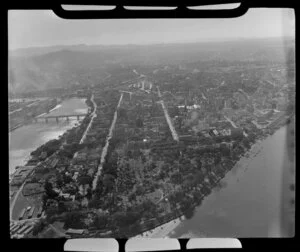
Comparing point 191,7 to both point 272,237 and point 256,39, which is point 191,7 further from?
point 272,237

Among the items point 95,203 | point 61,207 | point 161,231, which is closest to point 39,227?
point 61,207

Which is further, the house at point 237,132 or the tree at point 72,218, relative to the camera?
the house at point 237,132

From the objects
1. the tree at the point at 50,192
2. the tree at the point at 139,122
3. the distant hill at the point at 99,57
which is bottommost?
the tree at the point at 50,192

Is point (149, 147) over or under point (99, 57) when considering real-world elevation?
under

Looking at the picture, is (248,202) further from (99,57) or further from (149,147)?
(99,57)

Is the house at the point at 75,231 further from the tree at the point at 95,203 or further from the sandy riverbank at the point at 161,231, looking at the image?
the sandy riverbank at the point at 161,231

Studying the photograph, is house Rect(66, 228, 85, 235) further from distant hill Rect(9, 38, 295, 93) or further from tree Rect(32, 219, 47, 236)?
distant hill Rect(9, 38, 295, 93)

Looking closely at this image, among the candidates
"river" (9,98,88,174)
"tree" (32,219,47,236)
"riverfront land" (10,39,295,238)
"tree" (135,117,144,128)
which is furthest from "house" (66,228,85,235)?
"tree" (135,117,144,128)

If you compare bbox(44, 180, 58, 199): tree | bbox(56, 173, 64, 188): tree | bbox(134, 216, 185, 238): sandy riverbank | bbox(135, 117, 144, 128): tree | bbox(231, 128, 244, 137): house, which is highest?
bbox(135, 117, 144, 128): tree

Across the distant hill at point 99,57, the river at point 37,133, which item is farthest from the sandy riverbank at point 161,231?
the distant hill at point 99,57
